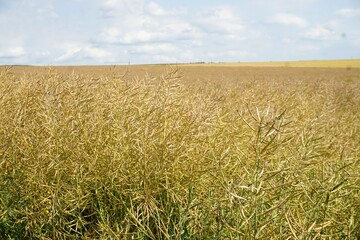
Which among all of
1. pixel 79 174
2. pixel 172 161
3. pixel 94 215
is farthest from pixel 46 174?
pixel 172 161

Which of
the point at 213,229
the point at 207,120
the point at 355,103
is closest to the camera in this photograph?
the point at 213,229

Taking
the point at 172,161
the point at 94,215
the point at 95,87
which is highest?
the point at 95,87

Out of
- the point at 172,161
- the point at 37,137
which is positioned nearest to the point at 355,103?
the point at 172,161

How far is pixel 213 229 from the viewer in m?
2.38

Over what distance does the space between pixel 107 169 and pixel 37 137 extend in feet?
2.36

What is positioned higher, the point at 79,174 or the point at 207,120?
the point at 207,120

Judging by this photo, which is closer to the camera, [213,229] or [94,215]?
[213,229]

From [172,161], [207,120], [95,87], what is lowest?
[172,161]

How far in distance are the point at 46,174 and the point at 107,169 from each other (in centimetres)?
53

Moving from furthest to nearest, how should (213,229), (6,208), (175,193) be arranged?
1. (6,208)
2. (175,193)
3. (213,229)

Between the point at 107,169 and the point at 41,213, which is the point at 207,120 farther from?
the point at 41,213

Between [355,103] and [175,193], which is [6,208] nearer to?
[175,193]

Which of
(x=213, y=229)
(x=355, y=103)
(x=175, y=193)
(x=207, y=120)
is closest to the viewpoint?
(x=213, y=229)

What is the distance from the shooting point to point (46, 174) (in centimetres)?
292
